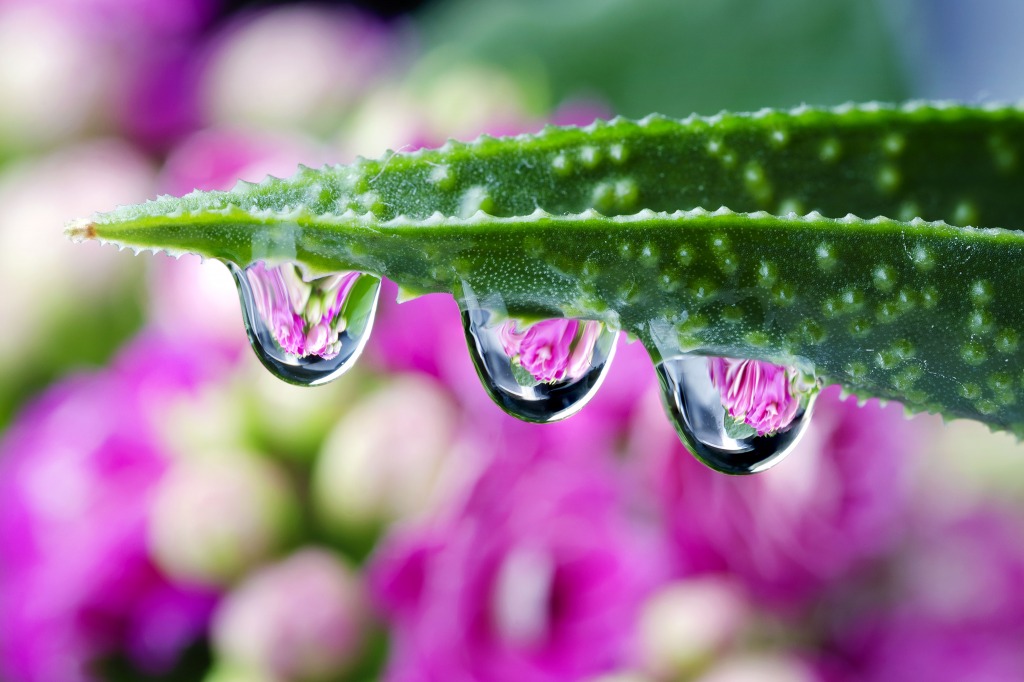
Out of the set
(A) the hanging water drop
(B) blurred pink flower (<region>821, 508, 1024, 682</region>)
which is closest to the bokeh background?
(B) blurred pink flower (<region>821, 508, 1024, 682</region>)

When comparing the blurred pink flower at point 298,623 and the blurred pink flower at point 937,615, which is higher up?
the blurred pink flower at point 937,615

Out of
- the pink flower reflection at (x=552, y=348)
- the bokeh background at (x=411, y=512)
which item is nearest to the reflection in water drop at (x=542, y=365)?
the pink flower reflection at (x=552, y=348)

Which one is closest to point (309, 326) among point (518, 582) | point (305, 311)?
point (305, 311)

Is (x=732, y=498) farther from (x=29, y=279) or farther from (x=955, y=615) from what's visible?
(x=29, y=279)

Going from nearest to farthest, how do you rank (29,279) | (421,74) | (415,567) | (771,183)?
(771,183), (415,567), (29,279), (421,74)

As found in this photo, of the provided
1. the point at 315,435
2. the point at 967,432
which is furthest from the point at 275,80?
the point at 967,432

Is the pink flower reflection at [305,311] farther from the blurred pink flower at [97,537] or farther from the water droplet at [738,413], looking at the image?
the blurred pink flower at [97,537]

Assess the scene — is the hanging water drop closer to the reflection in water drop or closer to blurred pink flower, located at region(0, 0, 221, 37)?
the reflection in water drop
